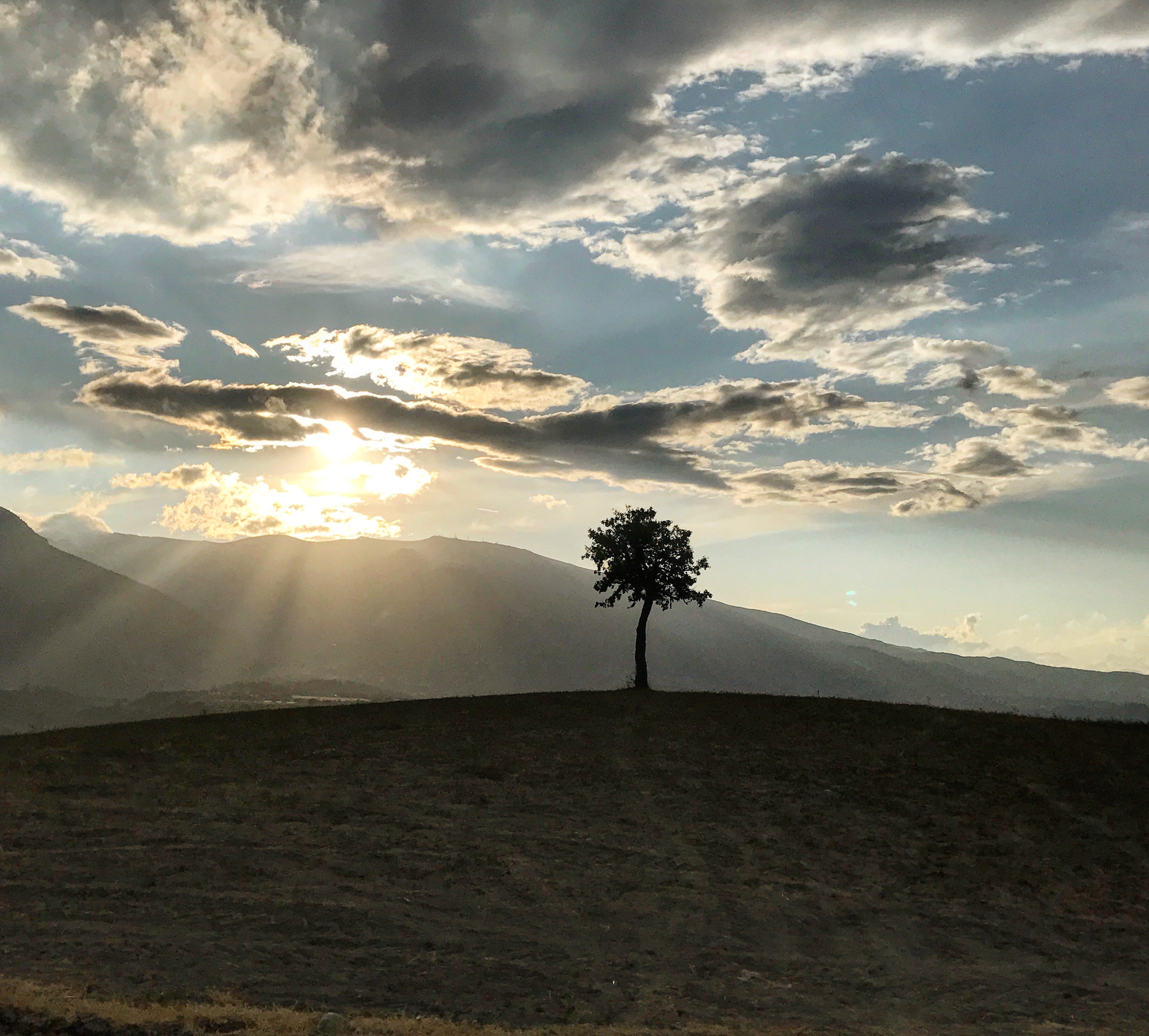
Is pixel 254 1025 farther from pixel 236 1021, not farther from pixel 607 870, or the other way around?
pixel 607 870

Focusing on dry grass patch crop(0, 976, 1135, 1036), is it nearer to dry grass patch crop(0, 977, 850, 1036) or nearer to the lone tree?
dry grass patch crop(0, 977, 850, 1036)

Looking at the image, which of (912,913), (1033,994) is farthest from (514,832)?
(1033,994)

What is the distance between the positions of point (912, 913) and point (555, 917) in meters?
10.8

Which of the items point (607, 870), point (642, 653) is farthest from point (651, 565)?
point (607, 870)

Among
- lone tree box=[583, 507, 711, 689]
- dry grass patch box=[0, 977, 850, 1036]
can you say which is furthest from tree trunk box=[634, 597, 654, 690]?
dry grass patch box=[0, 977, 850, 1036]

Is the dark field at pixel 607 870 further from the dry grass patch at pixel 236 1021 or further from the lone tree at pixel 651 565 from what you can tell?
the lone tree at pixel 651 565

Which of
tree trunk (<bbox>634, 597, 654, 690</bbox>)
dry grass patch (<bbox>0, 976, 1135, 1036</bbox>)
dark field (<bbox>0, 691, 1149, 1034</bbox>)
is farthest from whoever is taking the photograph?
tree trunk (<bbox>634, 597, 654, 690</bbox>)

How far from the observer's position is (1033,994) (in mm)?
20578

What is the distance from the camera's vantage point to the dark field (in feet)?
64.7

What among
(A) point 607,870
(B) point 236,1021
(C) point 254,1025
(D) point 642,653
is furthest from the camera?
(D) point 642,653

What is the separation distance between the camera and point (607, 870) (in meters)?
27.4

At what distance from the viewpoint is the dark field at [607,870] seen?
1972cm

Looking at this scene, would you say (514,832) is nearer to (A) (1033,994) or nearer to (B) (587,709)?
(A) (1033,994)

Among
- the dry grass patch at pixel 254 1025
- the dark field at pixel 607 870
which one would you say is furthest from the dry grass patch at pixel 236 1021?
the dark field at pixel 607 870
